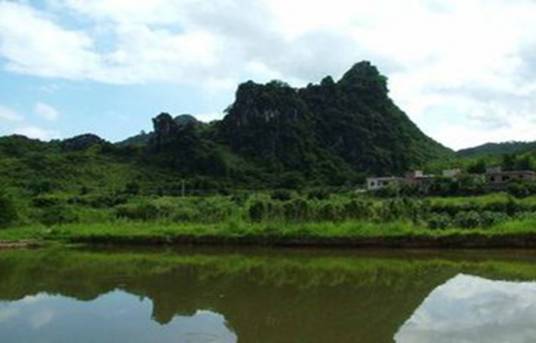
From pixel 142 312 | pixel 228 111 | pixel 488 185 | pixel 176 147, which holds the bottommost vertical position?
pixel 142 312

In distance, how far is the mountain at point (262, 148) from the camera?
2215 inches

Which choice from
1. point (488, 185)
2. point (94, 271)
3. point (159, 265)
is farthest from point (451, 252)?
point (488, 185)

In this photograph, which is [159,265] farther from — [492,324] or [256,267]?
[492,324]

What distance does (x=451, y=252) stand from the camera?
66.8ft

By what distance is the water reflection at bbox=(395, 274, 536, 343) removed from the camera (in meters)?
8.38

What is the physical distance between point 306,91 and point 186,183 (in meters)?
24.7

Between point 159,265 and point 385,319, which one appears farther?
point 159,265

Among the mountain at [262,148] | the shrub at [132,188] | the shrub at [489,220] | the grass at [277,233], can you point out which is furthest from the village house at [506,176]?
the shrub at [132,188]

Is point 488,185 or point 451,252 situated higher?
point 488,185

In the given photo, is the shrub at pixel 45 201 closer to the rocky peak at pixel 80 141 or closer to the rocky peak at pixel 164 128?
the rocky peak at pixel 164 128

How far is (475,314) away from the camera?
10.0 metres

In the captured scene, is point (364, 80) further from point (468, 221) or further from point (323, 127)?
point (468, 221)

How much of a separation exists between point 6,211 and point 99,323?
21.0 meters

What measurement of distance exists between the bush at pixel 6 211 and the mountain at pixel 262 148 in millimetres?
20491
